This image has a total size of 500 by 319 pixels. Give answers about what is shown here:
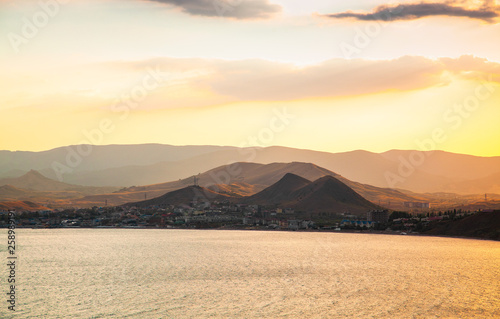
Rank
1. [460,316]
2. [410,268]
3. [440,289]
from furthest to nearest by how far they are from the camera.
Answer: [410,268], [440,289], [460,316]

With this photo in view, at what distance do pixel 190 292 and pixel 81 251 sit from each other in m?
88.0

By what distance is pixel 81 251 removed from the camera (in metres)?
159

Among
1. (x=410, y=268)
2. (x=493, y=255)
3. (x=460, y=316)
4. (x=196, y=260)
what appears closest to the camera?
(x=460, y=316)

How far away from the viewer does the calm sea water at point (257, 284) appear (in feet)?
224

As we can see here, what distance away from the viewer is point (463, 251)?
154 meters

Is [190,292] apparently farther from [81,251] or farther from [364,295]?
[81,251]

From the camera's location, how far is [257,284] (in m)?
90.2

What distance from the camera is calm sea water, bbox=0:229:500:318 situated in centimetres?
6812

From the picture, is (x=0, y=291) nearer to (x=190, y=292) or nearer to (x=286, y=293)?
(x=190, y=292)

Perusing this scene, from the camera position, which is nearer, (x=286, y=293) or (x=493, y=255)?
(x=286, y=293)

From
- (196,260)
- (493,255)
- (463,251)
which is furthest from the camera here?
(463,251)

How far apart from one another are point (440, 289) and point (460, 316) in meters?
21.9

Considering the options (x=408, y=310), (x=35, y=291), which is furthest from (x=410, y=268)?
(x=35, y=291)

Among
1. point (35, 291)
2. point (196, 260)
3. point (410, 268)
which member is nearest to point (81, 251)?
point (196, 260)
